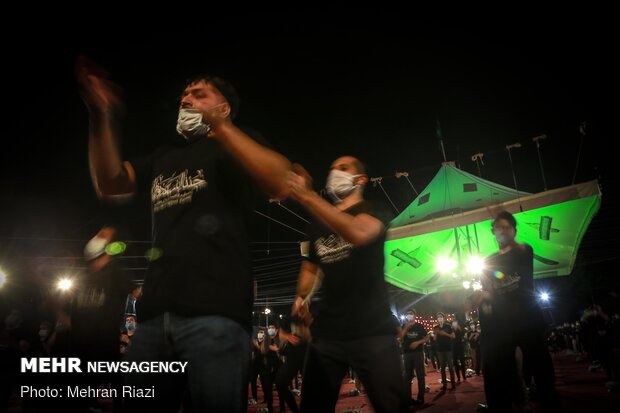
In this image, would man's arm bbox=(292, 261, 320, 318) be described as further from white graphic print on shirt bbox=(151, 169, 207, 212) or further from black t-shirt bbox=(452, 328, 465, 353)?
black t-shirt bbox=(452, 328, 465, 353)

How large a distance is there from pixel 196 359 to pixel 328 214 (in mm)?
1134

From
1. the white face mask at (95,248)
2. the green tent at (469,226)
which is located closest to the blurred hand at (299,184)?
the white face mask at (95,248)

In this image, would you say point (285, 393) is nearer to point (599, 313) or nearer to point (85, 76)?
point (85, 76)

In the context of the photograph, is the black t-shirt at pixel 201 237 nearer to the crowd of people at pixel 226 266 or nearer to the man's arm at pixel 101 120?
the crowd of people at pixel 226 266

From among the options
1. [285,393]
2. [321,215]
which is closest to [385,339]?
[321,215]

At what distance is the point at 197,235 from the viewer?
1.75 m

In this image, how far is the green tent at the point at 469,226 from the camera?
10.7 m

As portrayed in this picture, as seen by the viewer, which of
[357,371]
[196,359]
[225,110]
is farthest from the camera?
[357,371]

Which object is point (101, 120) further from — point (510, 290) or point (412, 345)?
point (412, 345)

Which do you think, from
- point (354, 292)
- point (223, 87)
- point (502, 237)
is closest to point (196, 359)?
point (223, 87)

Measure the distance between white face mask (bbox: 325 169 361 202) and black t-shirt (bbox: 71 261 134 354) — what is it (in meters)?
3.92

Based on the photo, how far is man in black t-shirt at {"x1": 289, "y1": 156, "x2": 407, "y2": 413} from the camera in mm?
2670

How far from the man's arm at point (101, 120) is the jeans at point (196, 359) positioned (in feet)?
2.89

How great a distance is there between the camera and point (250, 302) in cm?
174
